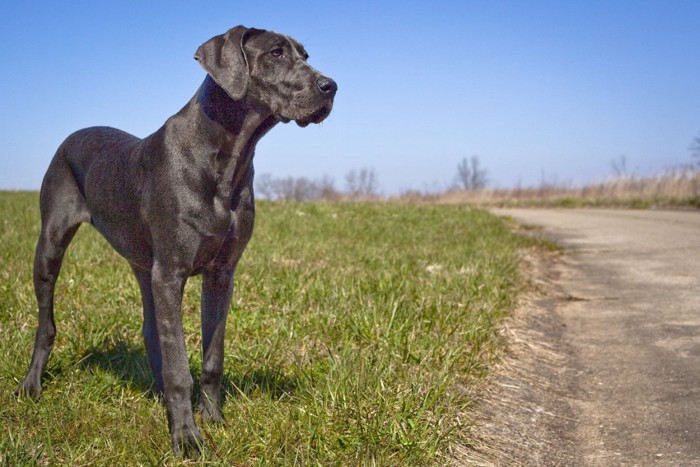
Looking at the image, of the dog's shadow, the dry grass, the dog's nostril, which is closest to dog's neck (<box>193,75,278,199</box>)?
the dog's nostril

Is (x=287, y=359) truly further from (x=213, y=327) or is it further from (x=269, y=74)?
(x=269, y=74)

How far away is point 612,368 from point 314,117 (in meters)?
2.89

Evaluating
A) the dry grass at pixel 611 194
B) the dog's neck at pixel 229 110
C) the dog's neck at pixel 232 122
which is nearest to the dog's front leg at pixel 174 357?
the dog's neck at pixel 232 122

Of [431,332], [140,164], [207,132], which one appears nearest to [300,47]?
[207,132]

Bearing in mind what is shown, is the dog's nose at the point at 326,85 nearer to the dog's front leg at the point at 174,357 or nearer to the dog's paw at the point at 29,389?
the dog's front leg at the point at 174,357

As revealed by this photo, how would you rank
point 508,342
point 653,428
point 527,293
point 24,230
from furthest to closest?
point 24,230
point 527,293
point 508,342
point 653,428

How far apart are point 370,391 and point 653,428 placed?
5.12ft

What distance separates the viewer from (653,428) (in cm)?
366

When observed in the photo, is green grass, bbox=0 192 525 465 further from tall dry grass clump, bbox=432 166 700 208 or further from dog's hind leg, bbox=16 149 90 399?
tall dry grass clump, bbox=432 166 700 208

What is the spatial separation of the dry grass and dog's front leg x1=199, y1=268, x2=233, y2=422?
19622 millimetres

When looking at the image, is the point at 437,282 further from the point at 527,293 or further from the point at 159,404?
the point at 159,404

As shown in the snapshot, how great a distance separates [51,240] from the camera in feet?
12.5

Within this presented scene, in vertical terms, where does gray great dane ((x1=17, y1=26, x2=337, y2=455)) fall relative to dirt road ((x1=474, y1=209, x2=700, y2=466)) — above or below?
above

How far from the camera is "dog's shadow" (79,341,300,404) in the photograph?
11.8 feet
